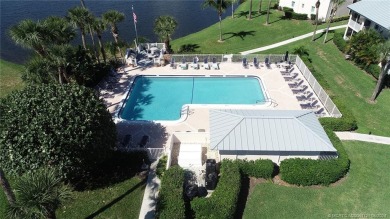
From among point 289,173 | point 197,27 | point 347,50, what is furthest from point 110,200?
point 197,27

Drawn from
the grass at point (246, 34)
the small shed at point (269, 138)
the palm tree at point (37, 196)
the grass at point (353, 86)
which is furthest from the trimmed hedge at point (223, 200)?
the grass at point (246, 34)

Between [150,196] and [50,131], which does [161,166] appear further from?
[50,131]

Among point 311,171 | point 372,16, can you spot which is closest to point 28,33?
point 311,171

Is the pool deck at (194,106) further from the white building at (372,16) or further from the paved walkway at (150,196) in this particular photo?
the white building at (372,16)

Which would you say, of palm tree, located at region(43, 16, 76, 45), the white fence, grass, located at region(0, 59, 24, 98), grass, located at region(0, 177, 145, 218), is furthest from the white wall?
grass, located at region(0, 59, 24, 98)

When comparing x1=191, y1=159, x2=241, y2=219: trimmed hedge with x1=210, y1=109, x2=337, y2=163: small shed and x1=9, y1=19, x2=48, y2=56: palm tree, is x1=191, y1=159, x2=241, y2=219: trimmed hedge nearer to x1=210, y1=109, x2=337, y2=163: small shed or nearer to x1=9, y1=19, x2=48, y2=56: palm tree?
x1=210, y1=109, x2=337, y2=163: small shed
